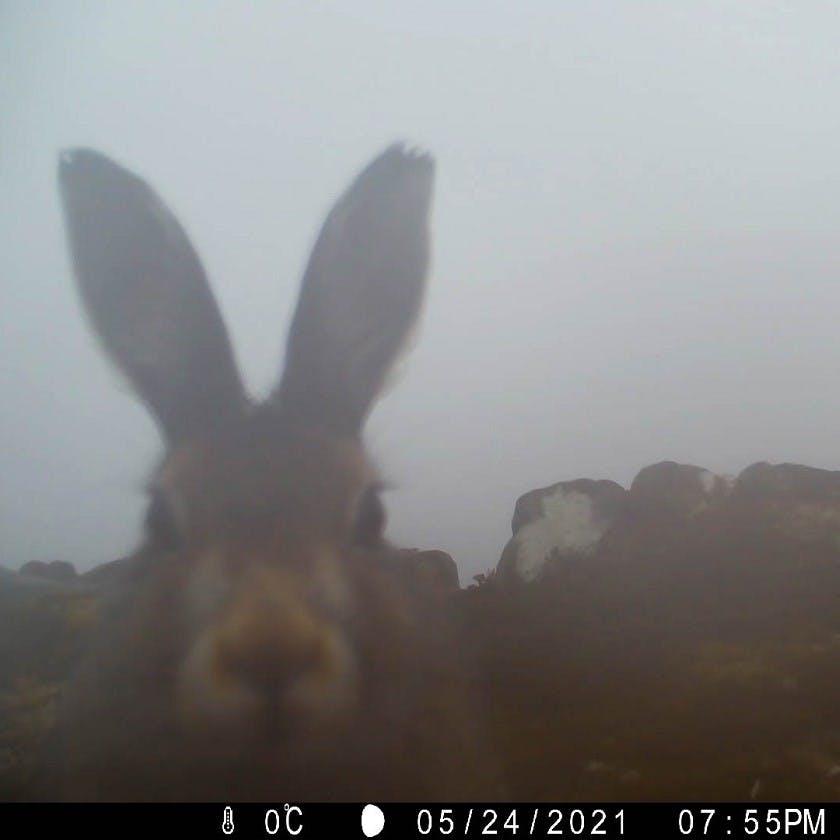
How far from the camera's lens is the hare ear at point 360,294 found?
0.96 metres

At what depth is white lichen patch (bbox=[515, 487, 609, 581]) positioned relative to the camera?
1022mm

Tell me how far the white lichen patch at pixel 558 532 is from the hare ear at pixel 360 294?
0.28 meters

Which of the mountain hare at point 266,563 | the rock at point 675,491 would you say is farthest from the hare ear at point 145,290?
the rock at point 675,491

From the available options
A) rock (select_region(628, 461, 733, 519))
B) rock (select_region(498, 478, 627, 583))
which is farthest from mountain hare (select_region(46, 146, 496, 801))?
rock (select_region(628, 461, 733, 519))

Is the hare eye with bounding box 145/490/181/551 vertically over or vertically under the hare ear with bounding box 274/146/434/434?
A: under

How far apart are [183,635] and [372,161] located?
63 cm

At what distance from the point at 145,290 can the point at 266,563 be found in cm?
40

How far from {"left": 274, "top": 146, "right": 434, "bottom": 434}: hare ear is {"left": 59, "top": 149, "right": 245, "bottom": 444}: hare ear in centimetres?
10

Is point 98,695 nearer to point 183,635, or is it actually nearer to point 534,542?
point 183,635

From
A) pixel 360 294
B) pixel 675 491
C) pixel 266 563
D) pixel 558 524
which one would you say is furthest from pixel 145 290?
pixel 675 491

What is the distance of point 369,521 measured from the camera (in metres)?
0.93
